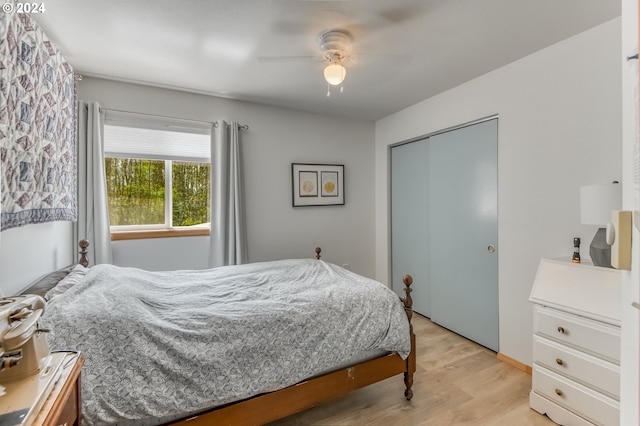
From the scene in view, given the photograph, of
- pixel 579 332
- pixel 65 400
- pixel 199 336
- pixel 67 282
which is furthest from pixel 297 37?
pixel 579 332

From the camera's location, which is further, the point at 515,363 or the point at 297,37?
the point at 515,363

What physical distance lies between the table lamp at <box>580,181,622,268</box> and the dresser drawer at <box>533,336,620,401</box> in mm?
573

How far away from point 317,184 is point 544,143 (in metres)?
2.38

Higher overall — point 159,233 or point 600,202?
point 600,202

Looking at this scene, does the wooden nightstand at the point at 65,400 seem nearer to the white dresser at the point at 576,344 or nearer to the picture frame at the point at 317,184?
the white dresser at the point at 576,344

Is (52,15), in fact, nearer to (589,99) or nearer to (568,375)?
(589,99)

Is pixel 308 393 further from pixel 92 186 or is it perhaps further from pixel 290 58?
pixel 92 186

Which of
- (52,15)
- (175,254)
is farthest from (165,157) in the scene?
(52,15)

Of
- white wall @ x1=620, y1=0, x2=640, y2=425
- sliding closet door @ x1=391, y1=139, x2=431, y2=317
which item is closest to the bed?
white wall @ x1=620, y1=0, x2=640, y2=425

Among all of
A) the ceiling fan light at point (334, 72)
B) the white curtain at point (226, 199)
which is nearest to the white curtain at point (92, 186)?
the white curtain at point (226, 199)

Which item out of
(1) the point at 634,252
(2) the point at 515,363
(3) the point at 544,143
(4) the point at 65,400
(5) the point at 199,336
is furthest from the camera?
(2) the point at 515,363

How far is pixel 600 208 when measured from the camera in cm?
170

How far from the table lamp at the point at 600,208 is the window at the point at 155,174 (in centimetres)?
329

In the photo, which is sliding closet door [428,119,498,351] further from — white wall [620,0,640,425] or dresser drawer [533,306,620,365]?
white wall [620,0,640,425]
